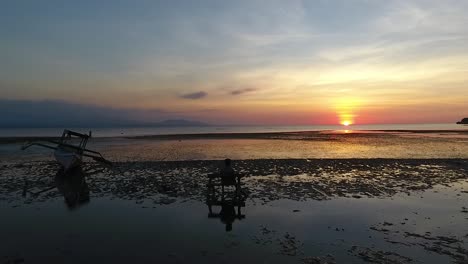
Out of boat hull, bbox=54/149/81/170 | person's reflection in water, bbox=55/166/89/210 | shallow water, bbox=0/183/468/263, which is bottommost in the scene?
shallow water, bbox=0/183/468/263

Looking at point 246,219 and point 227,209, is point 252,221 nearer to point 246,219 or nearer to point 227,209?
point 246,219

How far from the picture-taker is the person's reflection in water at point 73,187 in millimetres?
18188

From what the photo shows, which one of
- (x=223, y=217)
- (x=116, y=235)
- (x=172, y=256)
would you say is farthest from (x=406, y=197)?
(x=116, y=235)

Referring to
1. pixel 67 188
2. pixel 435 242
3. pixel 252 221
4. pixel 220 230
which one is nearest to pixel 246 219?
A: pixel 252 221

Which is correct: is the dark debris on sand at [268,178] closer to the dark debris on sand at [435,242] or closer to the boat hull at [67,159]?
the boat hull at [67,159]

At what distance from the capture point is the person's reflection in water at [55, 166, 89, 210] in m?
18.2

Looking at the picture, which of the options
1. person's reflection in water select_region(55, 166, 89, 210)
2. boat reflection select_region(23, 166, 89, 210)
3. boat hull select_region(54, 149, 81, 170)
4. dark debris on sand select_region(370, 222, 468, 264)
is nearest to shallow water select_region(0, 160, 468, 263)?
dark debris on sand select_region(370, 222, 468, 264)

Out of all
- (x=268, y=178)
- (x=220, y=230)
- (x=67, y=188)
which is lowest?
(x=220, y=230)

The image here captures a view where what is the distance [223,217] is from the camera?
14.9 meters

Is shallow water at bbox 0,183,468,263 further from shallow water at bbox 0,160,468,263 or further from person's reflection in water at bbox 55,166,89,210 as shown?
person's reflection in water at bbox 55,166,89,210

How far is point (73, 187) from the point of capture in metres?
22.0

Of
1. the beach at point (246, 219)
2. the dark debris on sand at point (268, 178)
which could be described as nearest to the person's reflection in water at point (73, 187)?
the beach at point (246, 219)

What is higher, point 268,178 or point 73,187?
point 268,178

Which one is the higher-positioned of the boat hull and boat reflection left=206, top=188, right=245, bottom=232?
the boat hull
